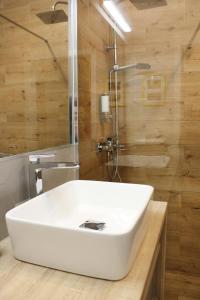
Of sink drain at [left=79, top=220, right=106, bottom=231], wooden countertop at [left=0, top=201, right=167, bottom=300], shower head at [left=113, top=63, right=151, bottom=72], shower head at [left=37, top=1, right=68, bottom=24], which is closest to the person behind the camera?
wooden countertop at [left=0, top=201, right=167, bottom=300]

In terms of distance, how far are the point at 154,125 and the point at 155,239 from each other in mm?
1306

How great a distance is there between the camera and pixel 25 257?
0.82 meters

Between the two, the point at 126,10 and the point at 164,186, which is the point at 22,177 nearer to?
the point at 164,186

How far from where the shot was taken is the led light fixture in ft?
6.43

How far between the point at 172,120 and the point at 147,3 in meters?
0.91

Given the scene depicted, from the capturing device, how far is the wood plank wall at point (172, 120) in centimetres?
204

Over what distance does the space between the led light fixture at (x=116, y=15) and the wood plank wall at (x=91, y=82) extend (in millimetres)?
100

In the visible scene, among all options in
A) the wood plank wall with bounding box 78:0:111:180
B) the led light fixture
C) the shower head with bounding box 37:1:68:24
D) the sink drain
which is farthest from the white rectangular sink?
the led light fixture

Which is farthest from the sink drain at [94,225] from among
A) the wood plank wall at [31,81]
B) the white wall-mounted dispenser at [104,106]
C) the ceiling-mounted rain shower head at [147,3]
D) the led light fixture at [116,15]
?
the ceiling-mounted rain shower head at [147,3]

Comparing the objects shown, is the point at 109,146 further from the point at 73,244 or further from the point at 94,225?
the point at 73,244

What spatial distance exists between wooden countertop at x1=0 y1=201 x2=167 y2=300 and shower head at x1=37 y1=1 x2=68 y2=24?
4.10 ft

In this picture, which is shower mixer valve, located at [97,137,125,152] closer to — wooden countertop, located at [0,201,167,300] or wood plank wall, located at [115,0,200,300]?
wood plank wall, located at [115,0,200,300]

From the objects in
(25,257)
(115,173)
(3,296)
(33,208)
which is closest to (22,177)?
(33,208)

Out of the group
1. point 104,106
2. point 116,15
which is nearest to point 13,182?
point 104,106
